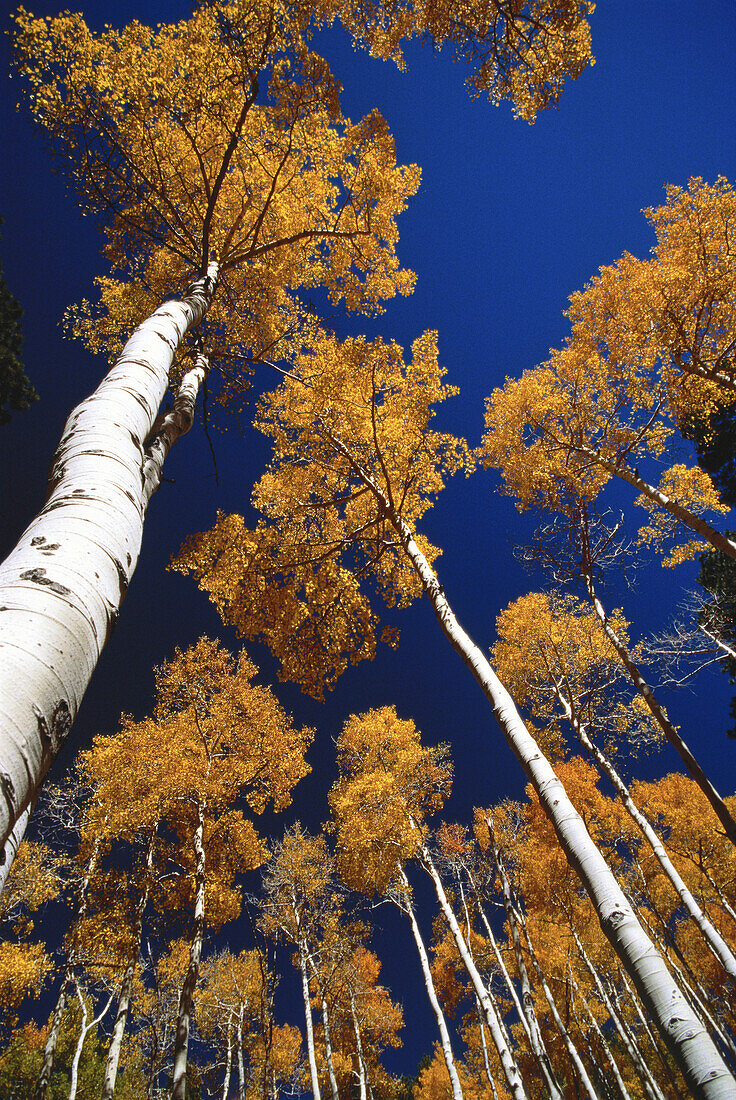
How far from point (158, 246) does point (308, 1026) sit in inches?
696

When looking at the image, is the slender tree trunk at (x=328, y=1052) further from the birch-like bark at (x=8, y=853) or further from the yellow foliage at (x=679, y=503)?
the birch-like bark at (x=8, y=853)

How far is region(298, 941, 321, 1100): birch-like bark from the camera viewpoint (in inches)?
424

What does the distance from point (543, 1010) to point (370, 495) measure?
83.1ft

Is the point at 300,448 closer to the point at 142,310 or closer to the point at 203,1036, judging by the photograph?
the point at 142,310

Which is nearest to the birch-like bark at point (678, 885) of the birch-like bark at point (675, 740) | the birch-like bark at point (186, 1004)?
the birch-like bark at point (675, 740)

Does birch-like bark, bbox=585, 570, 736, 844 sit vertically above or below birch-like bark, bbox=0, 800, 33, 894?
above

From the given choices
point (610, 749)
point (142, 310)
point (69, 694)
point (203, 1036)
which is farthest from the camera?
point (203, 1036)

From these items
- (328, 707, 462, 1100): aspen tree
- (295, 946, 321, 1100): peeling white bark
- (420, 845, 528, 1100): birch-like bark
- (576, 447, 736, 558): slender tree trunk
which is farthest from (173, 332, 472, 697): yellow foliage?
(295, 946, 321, 1100): peeling white bark

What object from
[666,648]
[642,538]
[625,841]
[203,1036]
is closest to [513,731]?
[666,648]

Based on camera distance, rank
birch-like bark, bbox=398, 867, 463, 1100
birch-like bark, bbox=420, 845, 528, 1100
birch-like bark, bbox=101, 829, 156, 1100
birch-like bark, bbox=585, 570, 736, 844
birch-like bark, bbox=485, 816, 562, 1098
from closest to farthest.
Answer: birch-like bark, bbox=585, 570, 736, 844 < birch-like bark, bbox=101, 829, 156, 1100 < birch-like bark, bbox=420, 845, 528, 1100 < birch-like bark, bbox=398, 867, 463, 1100 < birch-like bark, bbox=485, 816, 562, 1098

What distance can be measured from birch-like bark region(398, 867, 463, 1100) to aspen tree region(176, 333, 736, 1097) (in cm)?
922

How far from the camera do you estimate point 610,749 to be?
10820mm

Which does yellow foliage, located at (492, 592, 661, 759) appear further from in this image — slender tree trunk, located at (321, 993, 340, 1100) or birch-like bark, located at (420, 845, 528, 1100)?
slender tree trunk, located at (321, 993, 340, 1100)

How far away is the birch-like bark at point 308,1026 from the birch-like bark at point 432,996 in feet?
10.9
